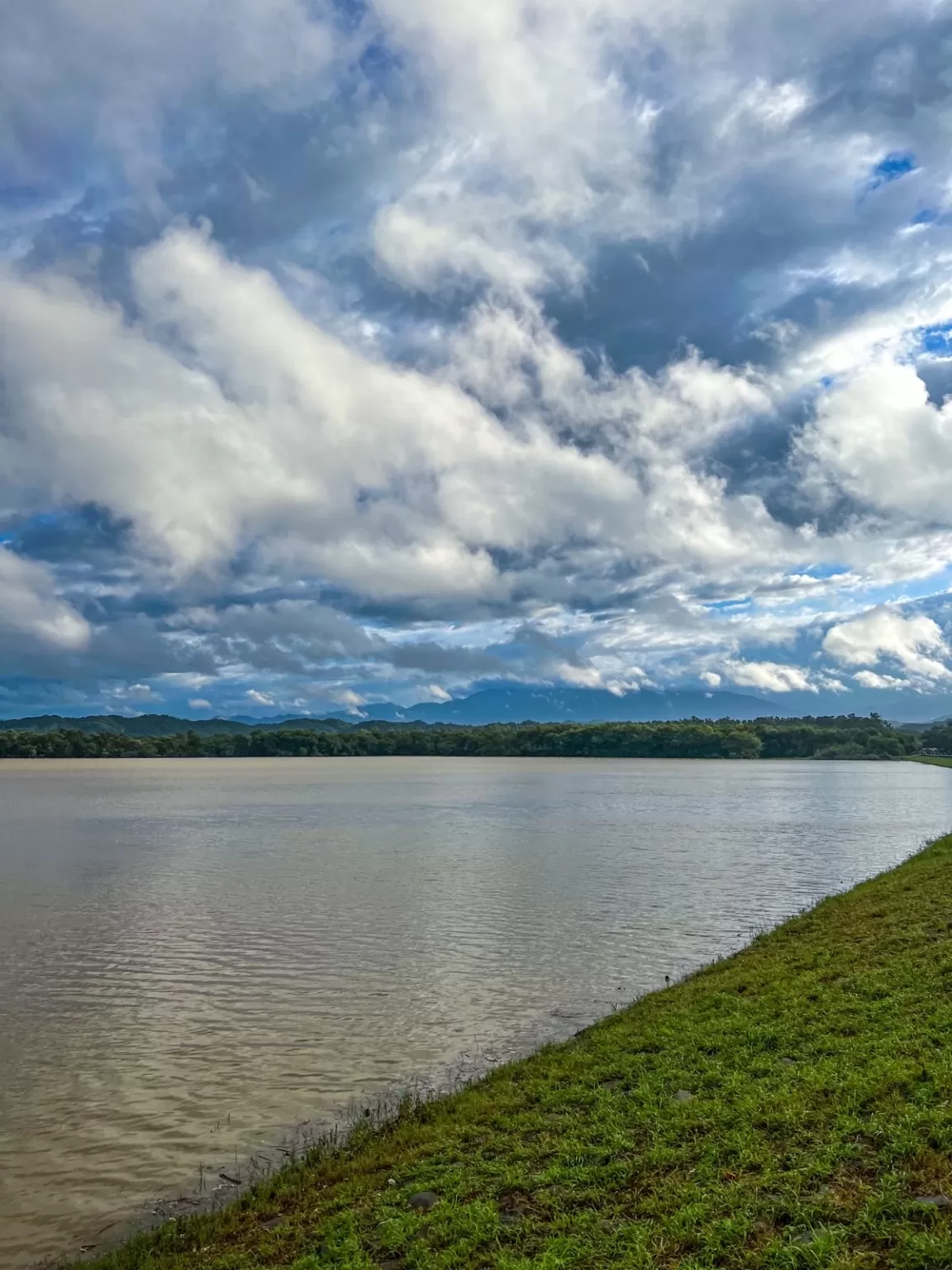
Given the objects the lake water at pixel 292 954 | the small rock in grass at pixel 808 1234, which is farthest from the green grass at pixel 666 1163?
the lake water at pixel 292 954

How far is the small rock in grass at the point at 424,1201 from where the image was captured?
1041cm

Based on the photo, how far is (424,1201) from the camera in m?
10.6

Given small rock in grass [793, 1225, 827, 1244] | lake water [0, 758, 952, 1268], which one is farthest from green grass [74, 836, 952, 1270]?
lake water [0, 758, 952, 1268]

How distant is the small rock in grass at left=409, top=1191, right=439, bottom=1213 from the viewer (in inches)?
→ 410

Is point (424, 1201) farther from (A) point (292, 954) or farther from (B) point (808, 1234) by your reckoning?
(A) point (292, 954)

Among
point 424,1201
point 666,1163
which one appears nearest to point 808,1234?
point 666,1163

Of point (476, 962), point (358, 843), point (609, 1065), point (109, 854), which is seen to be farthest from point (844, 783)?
point (609, 1065)

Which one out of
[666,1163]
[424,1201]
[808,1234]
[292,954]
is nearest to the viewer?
[808,1234]

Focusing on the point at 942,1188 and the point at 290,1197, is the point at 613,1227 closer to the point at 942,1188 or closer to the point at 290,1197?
the point at 942,1188

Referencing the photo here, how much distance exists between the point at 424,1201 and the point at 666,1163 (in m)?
2.91

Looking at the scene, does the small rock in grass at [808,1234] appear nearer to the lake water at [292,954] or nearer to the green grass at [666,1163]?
the green grass at [666,1163]

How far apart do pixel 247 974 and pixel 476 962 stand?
638 cm

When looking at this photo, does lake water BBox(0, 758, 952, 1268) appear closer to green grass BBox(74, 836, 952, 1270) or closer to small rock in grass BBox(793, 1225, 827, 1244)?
green grass BBox(74, 836, 952, 1270)

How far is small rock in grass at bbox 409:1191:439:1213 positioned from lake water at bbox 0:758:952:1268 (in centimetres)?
439
